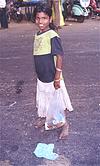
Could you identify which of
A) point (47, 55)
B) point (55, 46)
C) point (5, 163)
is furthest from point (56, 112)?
point (5, 163)

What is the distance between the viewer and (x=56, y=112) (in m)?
4.48

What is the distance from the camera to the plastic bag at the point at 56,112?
445cm

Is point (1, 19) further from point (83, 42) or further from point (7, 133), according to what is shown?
point (7, 133)

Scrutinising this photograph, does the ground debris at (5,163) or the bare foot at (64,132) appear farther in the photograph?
the bare foot at (64,132)

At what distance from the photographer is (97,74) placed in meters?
7.11

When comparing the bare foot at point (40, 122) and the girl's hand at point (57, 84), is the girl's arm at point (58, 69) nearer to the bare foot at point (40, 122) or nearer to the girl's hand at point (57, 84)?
the girl's hand at point (57, 84)

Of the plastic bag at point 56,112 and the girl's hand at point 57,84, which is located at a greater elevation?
the girl's hand at point 57,84

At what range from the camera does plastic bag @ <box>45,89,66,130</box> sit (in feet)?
14.6

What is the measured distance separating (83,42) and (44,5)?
593cm

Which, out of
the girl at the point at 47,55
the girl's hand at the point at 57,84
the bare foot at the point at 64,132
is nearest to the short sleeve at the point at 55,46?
the girl at the point at 47,55

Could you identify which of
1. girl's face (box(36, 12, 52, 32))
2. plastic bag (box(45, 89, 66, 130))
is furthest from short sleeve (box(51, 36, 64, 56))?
plastic bag (box(45, 89, 66, 130))

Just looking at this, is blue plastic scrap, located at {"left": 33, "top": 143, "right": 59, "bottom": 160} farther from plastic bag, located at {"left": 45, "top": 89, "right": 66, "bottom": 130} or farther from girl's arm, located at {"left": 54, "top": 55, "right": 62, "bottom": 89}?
girl's arm, located at {"left": 54, "top": 55, "right": 62, "bottom": 89}

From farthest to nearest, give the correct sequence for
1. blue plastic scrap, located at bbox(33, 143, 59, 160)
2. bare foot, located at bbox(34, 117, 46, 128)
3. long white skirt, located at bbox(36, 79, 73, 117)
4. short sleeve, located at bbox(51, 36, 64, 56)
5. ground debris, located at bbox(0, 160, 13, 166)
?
bare foot, located at bbox(34, 117, 46, 128), long white skirt, located at bbox(36, 79, 73, 117), short sleeve, located at bbox(51, 36, 64, 56), blue plastic scrap, located at bbox(33, 143, 59, 160), ground debris, located at bbox(0, 160, 13, 166)

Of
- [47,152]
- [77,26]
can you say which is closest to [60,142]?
[47,152]
